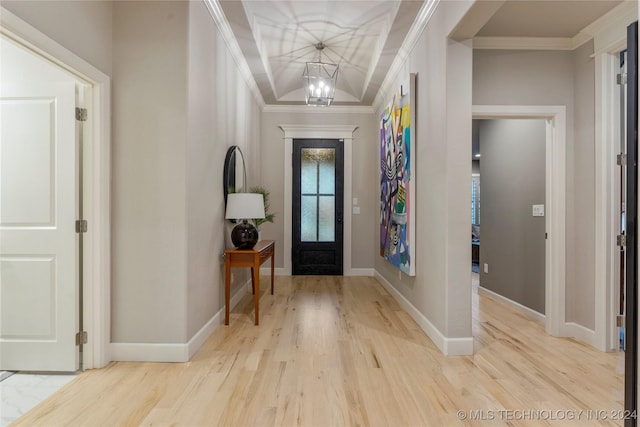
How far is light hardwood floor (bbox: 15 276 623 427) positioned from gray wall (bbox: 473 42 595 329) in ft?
1.89

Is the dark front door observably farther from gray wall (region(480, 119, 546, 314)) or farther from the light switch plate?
the light switch plate

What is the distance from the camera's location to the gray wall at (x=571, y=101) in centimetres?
298

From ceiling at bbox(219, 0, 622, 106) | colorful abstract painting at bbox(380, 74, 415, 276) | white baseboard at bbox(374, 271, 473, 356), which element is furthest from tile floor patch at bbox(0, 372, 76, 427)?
ceiling at bbox(219, 0, 622, 106)

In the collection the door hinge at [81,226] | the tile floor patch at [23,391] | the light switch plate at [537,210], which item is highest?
the light switch plate at [537,210]

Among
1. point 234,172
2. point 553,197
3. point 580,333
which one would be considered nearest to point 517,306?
point 580,333

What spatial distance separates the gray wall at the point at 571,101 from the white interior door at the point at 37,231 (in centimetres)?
339

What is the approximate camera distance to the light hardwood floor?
5.93ft

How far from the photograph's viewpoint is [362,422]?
1751 millimetres

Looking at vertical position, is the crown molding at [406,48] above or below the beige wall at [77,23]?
above

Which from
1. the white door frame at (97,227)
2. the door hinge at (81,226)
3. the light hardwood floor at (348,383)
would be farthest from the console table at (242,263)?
the door hinge at (81,226)

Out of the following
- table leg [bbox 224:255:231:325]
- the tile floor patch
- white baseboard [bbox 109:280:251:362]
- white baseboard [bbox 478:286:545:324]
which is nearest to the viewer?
the tile floor patch

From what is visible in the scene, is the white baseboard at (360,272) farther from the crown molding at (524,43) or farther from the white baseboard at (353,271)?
the crown molding at (524,43)

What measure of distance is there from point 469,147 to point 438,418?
1.85m

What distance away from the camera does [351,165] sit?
5.80 meters
